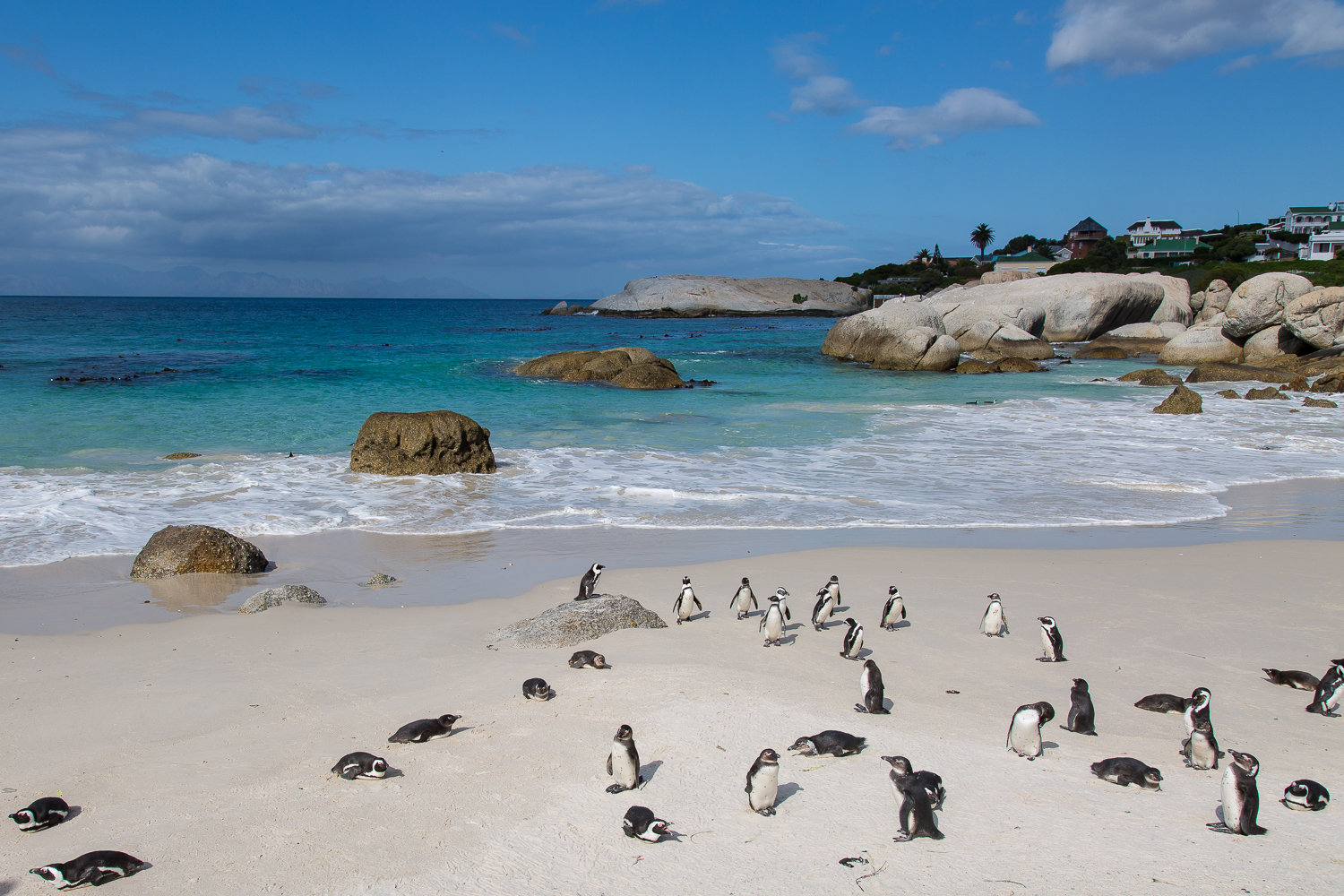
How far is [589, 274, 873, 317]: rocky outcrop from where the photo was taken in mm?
97250

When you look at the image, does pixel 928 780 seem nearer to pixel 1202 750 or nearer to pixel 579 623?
pixel 1202 750

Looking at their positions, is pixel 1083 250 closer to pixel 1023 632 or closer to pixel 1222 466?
pixel 1222 466

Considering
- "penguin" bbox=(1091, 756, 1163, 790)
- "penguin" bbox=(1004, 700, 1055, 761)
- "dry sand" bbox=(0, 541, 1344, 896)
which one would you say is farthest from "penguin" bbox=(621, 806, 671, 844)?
"penguin" bbox=(1091, 756, 1163, 790)

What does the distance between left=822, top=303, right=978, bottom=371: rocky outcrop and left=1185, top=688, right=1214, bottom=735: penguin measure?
31.4 m

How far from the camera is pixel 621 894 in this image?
3713 mm

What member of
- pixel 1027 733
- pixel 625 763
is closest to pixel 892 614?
pixel 1027 733

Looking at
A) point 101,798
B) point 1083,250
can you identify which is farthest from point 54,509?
point 1083,250

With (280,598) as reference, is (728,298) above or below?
above

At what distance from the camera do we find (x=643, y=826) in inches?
160

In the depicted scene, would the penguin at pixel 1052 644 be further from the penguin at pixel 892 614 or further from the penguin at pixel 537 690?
the penguin at pixel 537 690

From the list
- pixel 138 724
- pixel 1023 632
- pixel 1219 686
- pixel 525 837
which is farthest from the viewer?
pixel 1023 632

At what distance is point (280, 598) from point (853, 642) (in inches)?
206

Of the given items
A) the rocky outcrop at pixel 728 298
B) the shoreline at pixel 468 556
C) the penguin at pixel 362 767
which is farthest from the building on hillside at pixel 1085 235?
the penguin at pixel 362 767

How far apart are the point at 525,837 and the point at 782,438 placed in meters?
15.1
